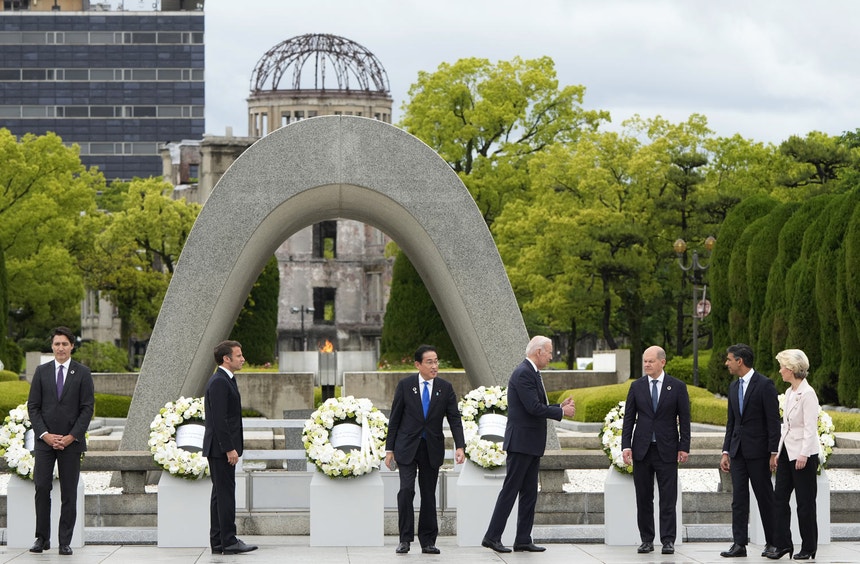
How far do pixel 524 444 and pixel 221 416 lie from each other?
246 centimetres

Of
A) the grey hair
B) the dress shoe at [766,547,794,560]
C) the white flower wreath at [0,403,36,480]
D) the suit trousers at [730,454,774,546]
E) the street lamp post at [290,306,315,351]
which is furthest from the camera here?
the street lamp post at [290,306,315,351]

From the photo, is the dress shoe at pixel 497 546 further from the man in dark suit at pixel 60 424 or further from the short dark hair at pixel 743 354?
the man in dark suit at pixel 60 424

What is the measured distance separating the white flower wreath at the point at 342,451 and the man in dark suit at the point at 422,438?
47cm

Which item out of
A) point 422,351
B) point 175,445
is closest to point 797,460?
point 422,351

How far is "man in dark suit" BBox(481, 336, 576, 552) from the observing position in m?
11.5

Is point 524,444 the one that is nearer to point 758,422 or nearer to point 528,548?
point 528,548

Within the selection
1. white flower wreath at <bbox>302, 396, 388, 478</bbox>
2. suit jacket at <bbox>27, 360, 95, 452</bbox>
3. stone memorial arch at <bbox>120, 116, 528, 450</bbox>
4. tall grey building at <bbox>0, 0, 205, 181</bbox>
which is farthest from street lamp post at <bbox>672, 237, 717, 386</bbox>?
tall grey building at <bbox>0, 0, 205, 181</bbox>

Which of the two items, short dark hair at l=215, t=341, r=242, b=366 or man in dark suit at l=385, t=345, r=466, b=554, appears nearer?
short dark hair at l=215, t=341, r=242, b=366

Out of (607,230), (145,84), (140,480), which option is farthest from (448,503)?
(145,84)

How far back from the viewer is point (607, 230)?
40344 millimetres

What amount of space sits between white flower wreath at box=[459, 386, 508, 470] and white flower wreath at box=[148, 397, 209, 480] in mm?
2320

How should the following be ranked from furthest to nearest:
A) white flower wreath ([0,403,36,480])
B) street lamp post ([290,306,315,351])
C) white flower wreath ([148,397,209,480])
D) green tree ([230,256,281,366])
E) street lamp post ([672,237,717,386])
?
street lamp post ([290,306,315,351]) < green tree ([230,256,281,366]) < street lamp post ([672,237,717,386]) < white flower wreath ([148,397,209,480]) < white flower wreath ([0,403,36,480])

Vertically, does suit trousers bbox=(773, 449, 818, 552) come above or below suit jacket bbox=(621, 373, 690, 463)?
below

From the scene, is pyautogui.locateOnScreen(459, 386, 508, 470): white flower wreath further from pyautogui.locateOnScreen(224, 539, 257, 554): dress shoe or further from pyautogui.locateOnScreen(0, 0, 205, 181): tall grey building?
pyautogui.locateOnScreen(0, 0, 205, 181): tall grey building
